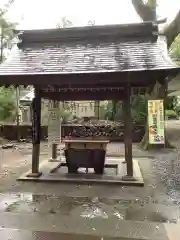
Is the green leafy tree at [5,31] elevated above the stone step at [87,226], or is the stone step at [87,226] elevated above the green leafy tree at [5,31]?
the green leafy tree at [5,31]

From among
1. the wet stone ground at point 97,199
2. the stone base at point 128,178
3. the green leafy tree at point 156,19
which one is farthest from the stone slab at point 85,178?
the green leafy tree at point 156,19

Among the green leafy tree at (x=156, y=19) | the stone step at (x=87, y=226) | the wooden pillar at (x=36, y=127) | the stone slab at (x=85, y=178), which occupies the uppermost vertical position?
the green leafy tree at (x=156, y=19)

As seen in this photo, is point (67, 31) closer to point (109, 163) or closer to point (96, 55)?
point (96, 55)

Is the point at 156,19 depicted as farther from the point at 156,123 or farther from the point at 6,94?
the point at 6,94

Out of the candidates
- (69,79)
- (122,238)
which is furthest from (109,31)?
(122,238)

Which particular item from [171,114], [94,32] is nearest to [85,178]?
[94,32]

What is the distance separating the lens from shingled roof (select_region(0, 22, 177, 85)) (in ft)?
24.8

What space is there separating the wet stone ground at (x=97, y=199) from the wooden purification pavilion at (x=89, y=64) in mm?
843

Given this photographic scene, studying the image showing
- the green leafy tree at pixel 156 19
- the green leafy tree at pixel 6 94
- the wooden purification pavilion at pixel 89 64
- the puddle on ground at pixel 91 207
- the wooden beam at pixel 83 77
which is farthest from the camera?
the green leafy tree at pixel 6 94

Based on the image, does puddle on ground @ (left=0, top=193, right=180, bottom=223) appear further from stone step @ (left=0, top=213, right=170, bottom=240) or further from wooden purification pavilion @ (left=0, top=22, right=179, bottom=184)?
wooden purification pavilion @ (left=0, top=22, right=179, bottom=184)

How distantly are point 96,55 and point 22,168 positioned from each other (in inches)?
180

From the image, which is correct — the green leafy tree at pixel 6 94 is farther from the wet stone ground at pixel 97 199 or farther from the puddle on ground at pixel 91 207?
the puddle on ground at pixel 91 207

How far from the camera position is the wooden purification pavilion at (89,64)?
732 cm

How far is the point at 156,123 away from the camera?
30.9ft
